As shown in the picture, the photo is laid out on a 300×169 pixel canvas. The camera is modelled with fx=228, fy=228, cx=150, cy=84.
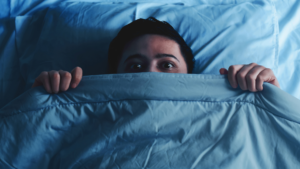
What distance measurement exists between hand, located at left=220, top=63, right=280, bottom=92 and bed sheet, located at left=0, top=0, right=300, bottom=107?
0.42 m

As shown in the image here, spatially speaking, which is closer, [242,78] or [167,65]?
[242,78]

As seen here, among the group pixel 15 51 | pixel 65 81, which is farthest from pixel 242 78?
pixel 15 51

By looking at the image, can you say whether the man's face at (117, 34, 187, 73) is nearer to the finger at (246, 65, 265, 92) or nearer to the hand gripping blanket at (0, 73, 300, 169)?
the hand gripping blanket at (0, 73, 300, 169)

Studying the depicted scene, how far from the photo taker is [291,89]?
104cm

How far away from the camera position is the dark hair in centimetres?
90

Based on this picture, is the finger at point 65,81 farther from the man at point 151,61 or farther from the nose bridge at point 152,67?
the nose bridge at point 152,67

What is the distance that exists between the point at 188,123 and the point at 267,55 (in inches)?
24.2

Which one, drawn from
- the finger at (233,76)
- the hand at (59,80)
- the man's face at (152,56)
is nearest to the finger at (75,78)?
the hand at (59,80)

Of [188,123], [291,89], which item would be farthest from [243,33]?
[188,123]

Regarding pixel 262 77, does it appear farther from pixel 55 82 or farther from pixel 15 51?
pixel 15 51

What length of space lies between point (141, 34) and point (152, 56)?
12 centimetres

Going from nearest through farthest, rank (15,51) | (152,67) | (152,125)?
1. (152,125)
2. (152,67)
3. (15,51)

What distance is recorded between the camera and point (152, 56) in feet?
2.70

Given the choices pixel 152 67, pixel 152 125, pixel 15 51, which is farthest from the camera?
pixel 15 51
